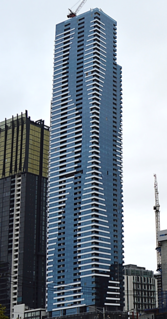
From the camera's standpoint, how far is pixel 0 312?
3602 inches

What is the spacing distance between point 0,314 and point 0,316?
0.35 metres

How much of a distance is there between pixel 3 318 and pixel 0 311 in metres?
1.33

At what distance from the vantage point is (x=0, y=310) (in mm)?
94062

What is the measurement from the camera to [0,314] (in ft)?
301

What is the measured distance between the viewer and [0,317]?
9112 centimetres

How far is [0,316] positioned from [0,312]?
2.59 ft

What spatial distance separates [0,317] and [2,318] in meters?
0.39

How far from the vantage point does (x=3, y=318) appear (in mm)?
91312

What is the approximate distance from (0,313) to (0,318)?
1040 mm

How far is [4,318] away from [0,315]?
1.30 meters

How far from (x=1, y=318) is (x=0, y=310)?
3176mm

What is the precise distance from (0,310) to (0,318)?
10.9 feet

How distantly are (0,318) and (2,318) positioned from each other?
0.45m

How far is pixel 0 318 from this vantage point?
9081cm
